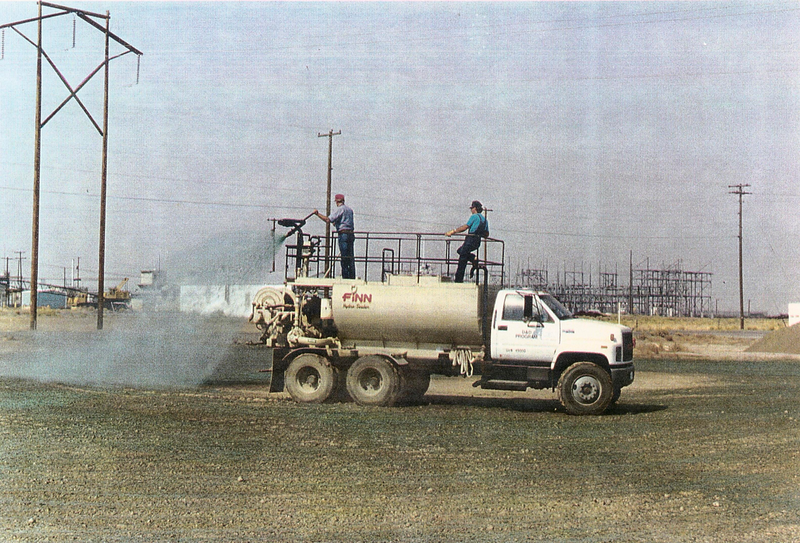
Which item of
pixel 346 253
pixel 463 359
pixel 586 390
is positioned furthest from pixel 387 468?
pixel 346 253

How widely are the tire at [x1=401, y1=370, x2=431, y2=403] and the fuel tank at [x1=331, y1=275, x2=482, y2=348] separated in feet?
2.52

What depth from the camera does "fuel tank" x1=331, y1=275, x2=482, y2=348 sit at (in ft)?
58.6

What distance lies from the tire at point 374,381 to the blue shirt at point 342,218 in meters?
3.32

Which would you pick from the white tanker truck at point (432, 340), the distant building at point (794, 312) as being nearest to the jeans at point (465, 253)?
the white tanker truck at point (432, 340)

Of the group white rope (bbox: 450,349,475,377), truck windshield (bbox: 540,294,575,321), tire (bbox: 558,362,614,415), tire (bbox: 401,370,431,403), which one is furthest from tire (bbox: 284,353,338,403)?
tire (bbox: 558,362,614,415)

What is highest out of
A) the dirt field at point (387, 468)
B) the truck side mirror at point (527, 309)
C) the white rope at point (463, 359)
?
the truck side mirror at point (527, 309)

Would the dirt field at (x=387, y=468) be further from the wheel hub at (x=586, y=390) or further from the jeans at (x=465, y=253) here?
the jeans at (x=465, y=253)

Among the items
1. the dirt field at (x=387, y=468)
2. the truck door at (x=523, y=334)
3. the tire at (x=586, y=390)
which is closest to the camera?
the dirt field at (x=387, y=468)

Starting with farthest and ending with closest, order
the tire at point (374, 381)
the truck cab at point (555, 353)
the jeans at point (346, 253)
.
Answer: the jeans at point (346, 253)
the tire at point (374, 381)
the truck cab at point (555, 353)

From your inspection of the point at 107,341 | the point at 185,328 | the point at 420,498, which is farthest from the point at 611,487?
the point at 107,341

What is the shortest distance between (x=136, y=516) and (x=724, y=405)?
15.4 meters

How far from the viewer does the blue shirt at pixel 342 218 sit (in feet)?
64.2

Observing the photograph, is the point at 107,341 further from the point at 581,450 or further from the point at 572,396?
the point at 581,450

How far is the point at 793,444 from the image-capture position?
45.6ft
